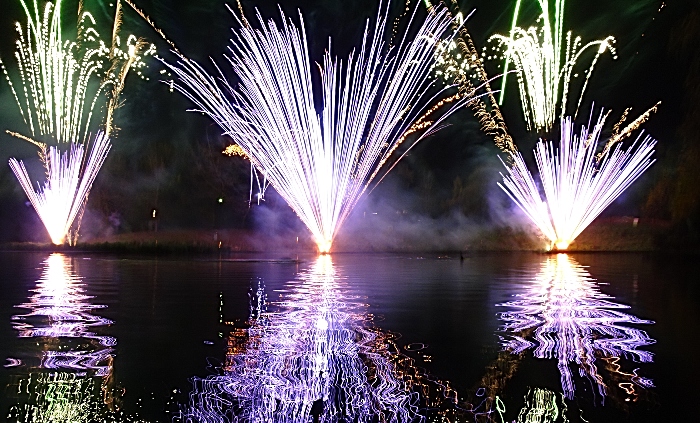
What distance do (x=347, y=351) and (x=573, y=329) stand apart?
324cm

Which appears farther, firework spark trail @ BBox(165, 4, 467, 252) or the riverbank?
the riverbank

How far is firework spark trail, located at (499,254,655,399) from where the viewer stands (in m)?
7.23

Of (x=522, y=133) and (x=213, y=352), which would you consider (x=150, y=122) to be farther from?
(x=213, y=352)

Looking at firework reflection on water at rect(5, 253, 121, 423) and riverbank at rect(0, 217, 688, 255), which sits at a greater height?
riverbank at rect(0, 217, 688, 255)

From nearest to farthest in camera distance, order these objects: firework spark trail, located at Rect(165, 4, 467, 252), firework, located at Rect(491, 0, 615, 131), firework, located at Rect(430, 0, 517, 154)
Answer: firework spark trail, located at Rect(165, 4, 467, 252) → firework, located at Rect(491, 0, 615, 131) → firework, located at Rect(430, 0, 517, 154)

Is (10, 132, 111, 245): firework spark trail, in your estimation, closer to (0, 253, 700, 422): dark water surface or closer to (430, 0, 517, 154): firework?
(0, 253, 700, 422): dark water surface

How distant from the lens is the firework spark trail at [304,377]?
5434 millimetres

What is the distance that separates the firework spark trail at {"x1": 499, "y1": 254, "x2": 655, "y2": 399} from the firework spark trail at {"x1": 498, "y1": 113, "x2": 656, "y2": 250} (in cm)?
1157

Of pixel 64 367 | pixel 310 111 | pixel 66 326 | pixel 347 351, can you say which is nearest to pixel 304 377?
pixel 347 351

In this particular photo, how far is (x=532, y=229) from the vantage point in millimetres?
29047

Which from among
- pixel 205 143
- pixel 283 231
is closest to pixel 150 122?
pixel 205 143

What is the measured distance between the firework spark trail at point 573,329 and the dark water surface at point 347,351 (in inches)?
1.3

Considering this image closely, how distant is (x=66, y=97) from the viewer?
80.3 feet

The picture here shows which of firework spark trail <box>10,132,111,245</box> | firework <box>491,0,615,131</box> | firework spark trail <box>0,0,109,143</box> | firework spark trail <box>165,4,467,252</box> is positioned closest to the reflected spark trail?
firework spark trail <box>165,4,467,252</box>
